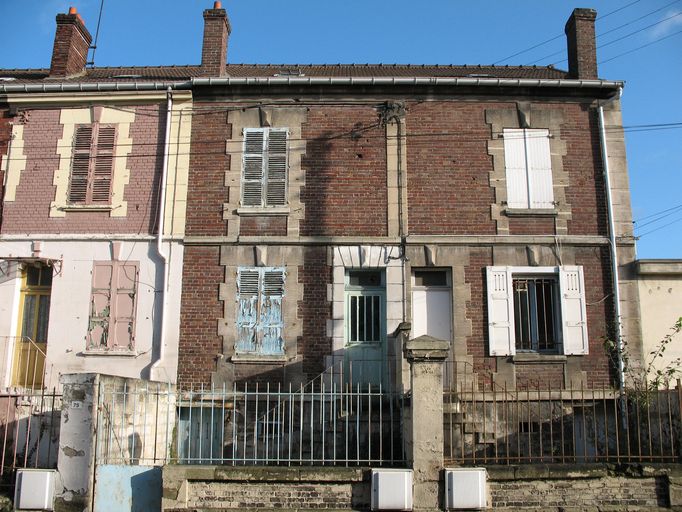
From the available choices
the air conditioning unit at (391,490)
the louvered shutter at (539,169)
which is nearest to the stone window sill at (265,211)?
the louvered shutter at (539,169)

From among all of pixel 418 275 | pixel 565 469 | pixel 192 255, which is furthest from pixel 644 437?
pixel 192 255

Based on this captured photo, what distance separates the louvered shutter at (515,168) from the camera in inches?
480

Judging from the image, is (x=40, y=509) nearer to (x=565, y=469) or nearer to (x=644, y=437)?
(x=565, y=469)

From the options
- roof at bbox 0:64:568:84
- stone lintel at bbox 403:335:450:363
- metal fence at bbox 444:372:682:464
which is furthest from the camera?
roof at bbox 0:64:568:84

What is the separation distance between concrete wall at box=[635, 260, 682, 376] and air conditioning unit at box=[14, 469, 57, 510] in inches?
366

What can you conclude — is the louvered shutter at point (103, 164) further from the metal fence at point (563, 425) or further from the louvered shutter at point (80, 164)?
the metal fence at point (563, 425)

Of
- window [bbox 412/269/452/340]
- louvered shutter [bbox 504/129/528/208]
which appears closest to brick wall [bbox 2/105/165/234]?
window [bbox 412/269/452/340]

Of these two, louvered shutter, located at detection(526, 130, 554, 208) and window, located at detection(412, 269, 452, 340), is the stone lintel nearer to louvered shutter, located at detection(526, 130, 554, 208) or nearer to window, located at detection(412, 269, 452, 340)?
window, located at detection(412, 269, 452, 340)

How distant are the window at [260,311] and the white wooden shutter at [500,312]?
357 cm

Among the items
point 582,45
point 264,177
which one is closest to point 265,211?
point 264,177

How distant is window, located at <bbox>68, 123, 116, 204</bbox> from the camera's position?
12.4m

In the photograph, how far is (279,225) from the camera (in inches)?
477

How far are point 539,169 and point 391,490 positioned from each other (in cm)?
697

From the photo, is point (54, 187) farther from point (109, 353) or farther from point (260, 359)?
point (260, 359)
